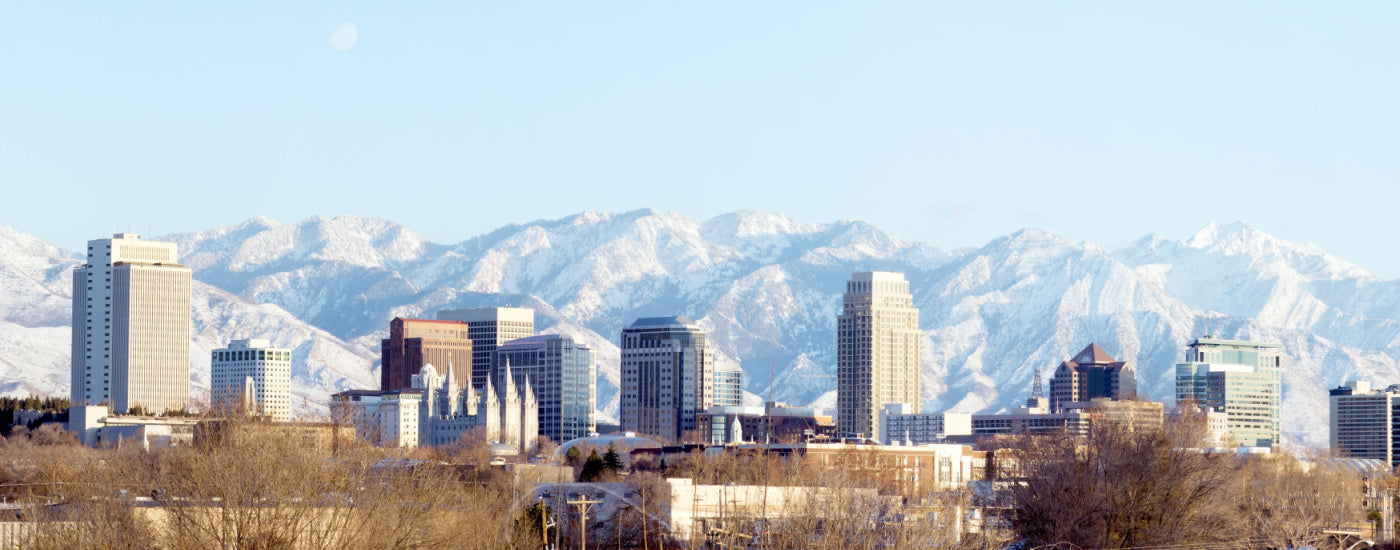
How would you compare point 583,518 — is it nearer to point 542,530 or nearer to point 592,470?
point 542,530

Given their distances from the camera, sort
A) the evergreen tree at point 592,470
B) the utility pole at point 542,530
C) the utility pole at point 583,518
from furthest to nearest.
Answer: the evergreen tree at point 592,470
the utility pole at point 542,530
the utility pole at point 583,518

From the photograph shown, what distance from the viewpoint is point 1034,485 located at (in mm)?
109688

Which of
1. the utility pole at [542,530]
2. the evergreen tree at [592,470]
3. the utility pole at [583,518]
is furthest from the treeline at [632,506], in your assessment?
the utility pole at [583,518]

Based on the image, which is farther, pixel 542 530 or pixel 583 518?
pixel 542 530

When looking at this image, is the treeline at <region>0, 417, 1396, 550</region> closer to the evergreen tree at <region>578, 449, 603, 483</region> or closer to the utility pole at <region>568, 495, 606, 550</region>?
the evergreen tree at <region>578, 449, 603, 483</region>

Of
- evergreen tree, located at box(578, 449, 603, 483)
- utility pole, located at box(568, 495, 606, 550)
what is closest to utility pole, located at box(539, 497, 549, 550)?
utility pole, located at box(568, 495, 606, 550)

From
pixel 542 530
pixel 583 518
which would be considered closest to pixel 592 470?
pixel 542 530

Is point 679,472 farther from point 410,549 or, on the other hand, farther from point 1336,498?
point 410,549

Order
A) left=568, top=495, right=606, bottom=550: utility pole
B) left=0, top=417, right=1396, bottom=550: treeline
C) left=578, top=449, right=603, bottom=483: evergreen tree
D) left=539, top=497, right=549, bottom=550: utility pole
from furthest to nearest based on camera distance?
left=578, top=449, right=603, bottom=483: evergreen tree < left=539, top=497, right=549, bottom=550: utility pole < left=568, top=495, right=606, bottom=550: utility pole < left=0, top=417, right=1396, bottom=550: treeline

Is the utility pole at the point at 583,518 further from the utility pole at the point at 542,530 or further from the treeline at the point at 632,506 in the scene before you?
the utility pole at the point at 542,530

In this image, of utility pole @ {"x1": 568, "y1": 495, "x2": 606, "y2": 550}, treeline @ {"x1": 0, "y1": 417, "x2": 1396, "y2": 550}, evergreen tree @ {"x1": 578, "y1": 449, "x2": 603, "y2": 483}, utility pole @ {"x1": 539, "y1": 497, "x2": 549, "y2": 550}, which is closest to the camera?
treeline @ {"x1": 0, "y1": 417, "x2": 1396, "y2": 550}

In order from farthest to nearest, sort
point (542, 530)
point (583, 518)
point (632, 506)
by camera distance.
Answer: point (632, 506) → point (542, 530) → point (583, 518)

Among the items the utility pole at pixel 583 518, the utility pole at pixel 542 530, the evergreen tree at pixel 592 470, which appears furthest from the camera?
the evergreen tree at pixel 592 470

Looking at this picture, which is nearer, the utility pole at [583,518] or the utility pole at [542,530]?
the utility pole at [583,518]
